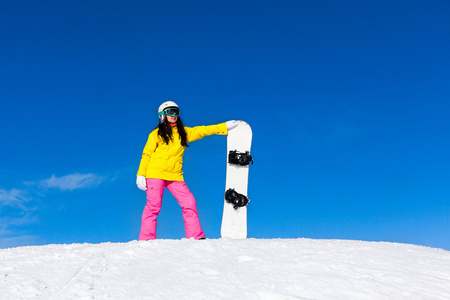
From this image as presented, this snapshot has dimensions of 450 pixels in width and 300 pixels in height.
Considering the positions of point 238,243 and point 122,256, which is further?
point 238,243

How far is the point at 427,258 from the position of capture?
4414mm

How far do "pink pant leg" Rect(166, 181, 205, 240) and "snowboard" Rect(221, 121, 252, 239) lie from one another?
3.04ft

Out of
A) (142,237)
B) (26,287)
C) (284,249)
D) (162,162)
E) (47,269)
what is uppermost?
(162,162)

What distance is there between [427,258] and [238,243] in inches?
83.1

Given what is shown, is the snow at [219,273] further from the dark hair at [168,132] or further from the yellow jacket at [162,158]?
the dark hair at [168,132]

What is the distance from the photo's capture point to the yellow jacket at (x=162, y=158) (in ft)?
18.4

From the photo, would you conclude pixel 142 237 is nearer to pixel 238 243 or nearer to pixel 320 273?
pixel 238 243

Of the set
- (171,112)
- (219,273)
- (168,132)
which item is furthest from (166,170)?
(219,273)

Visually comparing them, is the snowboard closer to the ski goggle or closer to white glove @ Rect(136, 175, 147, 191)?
the ski goggle

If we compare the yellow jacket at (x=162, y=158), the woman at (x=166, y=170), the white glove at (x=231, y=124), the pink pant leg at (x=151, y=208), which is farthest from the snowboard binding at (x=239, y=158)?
the pink pant leg at (x=151, y=208)

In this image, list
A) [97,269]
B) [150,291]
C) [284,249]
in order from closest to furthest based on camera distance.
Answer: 1. [150,291]
2. [97,269]
3. [284,249]

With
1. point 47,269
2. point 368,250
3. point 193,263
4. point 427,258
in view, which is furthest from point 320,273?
point 47,269

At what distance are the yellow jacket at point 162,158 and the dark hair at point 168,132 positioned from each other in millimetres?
47

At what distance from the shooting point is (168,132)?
5.71 meters
